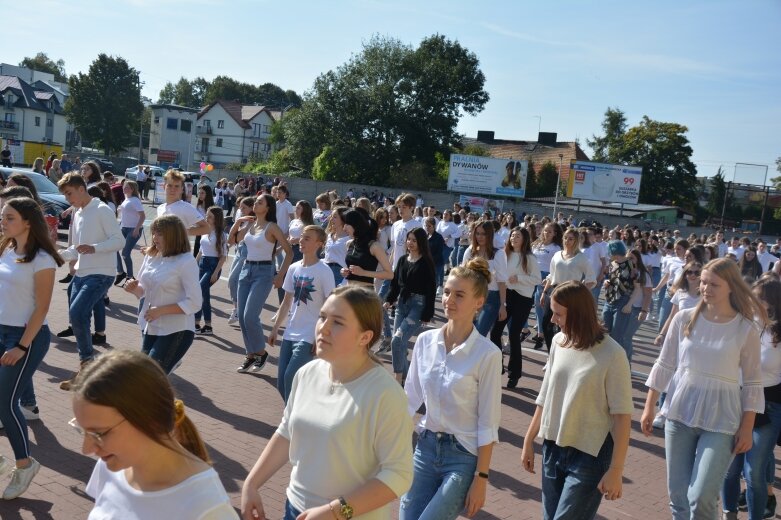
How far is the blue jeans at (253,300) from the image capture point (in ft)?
27.1

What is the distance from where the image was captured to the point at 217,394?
7.66m

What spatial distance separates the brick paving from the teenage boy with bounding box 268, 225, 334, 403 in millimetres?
772

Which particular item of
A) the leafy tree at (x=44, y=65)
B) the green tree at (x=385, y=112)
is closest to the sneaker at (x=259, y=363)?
the green tree at (x=385, y=112)

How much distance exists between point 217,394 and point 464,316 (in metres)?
4.45

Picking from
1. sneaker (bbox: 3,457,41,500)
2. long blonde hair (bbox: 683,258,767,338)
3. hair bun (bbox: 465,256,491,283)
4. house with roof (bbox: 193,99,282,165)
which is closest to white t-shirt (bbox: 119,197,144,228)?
sneaker (bbox: 3,457,41,500)

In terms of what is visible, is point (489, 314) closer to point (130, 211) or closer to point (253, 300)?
point (253, 300)

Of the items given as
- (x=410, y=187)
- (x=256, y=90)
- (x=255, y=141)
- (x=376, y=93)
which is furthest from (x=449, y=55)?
(x=256, y=90)

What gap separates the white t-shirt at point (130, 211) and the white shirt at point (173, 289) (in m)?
6.77

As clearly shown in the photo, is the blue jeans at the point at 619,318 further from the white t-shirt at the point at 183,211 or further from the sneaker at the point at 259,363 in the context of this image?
the white t-shirt at the point at 183,211

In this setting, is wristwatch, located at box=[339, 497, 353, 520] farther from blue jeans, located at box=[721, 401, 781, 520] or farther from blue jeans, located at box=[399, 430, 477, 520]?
blue jeans, located at box=[721, 401, 781, 520]

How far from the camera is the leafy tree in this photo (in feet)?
431

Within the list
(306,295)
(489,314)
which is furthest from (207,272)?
(306,295)

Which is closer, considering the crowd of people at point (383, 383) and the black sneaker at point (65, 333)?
the crowd of people at point (383, 383)

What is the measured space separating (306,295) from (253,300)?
226 centimetres
